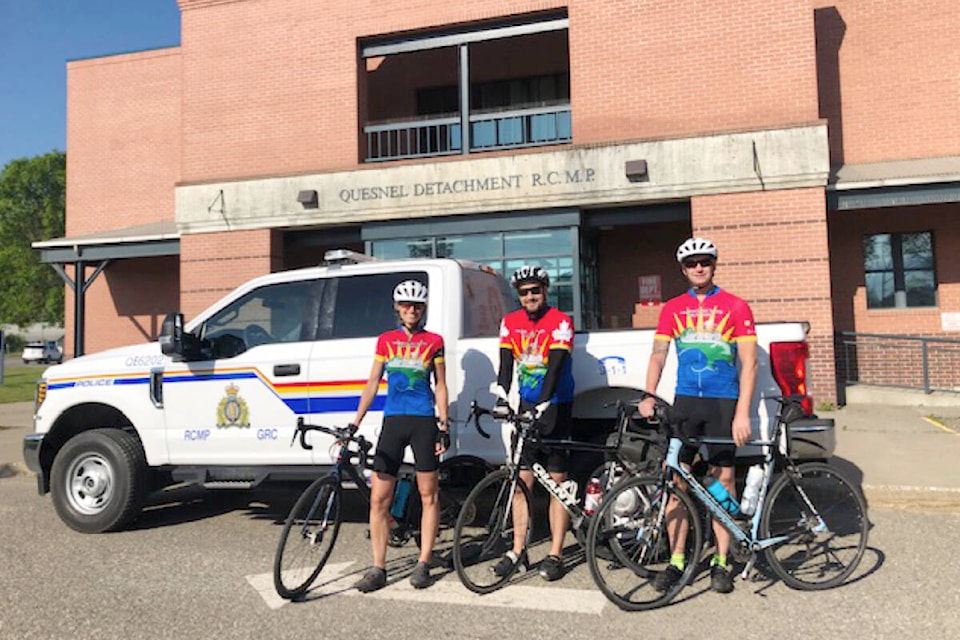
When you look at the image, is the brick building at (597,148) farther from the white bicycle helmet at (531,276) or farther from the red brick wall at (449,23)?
the white bicycle helmet at (531,276)

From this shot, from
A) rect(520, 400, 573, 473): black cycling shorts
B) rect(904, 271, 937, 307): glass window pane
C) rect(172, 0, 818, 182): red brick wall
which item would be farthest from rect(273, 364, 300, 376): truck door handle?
rect(904, 271, 937, 307): glass window pane

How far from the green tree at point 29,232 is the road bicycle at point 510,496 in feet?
177

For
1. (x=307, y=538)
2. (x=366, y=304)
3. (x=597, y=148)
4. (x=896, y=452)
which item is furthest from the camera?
(x=597, y=148)

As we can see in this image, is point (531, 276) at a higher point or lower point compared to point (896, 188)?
lower

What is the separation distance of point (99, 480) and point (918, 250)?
46.5 feet

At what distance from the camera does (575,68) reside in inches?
509

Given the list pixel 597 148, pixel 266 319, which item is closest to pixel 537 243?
pixel 597 148

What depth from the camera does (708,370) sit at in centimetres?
423

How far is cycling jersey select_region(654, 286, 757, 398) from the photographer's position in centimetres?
418

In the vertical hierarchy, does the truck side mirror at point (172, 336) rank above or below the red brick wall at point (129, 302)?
below

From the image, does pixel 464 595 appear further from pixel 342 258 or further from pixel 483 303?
pixel 342 258

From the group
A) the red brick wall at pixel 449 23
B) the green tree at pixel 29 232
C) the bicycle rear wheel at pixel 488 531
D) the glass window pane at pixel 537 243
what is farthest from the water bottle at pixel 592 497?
the green tree at pixel 29 232

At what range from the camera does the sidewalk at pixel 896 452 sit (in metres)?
6.31

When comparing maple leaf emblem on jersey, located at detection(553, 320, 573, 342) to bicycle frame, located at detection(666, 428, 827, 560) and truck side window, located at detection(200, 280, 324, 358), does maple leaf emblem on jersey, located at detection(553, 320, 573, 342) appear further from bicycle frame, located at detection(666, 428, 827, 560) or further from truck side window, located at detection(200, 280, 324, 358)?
truck side window, located at detection(200, 280, 324, 358)
